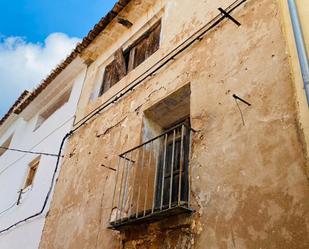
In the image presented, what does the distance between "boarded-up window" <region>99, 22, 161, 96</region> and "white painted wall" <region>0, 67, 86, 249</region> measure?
3.38 feet

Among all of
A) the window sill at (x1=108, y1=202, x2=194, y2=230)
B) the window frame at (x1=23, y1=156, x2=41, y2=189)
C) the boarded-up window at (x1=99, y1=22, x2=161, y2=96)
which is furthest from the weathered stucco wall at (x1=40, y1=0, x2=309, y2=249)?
the window frame at (x1=23, y1=156, x2=41, y2=189)

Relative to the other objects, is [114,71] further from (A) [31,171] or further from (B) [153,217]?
(B) [153,217]

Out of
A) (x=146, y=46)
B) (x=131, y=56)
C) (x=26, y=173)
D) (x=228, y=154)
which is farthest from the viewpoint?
(x=26, y=173)

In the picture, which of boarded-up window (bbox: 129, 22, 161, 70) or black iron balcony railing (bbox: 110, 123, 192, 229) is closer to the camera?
black iron balcony railing (bbox: 110, 123, 192, 229)

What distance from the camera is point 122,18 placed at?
7074mm

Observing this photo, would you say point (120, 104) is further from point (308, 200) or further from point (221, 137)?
point (308, 200)

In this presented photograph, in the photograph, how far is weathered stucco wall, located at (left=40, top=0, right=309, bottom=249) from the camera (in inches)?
104

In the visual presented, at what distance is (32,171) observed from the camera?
807cm

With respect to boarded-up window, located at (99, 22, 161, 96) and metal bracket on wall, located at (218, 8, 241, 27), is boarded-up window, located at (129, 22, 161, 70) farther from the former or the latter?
metal bracket on wall, located at (218, 8, 241, 27)

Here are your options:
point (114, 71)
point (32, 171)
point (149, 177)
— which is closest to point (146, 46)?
point (114, 71)

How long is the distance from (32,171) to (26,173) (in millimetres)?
139

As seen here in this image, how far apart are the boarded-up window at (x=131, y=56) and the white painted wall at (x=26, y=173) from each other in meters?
1.03

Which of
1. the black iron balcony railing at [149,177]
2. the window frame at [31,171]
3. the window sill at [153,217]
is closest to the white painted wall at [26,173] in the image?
the window frame at [31,171]

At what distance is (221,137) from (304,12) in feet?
4.86
